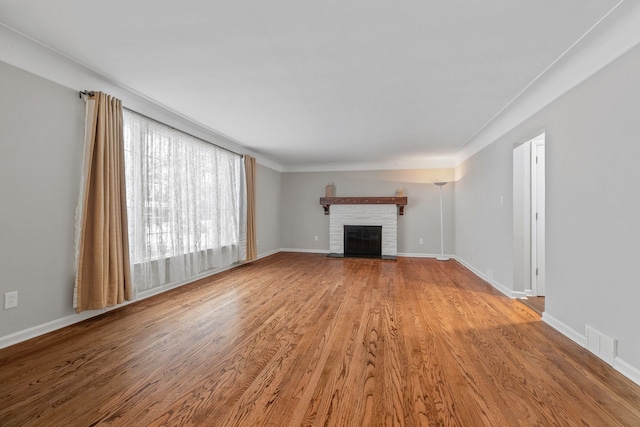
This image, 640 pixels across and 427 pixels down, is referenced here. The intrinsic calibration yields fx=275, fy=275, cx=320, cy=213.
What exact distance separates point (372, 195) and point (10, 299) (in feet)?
20.5

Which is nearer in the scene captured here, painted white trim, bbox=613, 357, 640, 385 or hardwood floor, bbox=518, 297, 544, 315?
painted white trim, bbox=613, 357, 640, 385

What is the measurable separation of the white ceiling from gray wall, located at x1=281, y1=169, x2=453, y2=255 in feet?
10.3

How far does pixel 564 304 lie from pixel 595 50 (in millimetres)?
2059

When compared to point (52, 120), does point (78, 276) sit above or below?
below

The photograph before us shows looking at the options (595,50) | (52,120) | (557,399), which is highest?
(595,50)

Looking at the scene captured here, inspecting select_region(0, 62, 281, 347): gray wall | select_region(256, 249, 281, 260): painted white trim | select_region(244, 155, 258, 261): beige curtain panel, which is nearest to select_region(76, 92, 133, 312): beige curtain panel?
select_region(0, 62, 281, 347): gray wall

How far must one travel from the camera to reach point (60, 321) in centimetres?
246

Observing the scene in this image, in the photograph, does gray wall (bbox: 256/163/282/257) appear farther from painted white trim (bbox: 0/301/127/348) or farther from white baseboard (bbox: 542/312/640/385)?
white baseboard (bbox: 542/312/640/385)

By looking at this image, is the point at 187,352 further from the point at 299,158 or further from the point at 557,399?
the point at 299,158

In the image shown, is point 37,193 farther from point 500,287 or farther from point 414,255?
point 414,255

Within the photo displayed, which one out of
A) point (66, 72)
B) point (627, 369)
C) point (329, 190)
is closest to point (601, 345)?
point (627, 369)

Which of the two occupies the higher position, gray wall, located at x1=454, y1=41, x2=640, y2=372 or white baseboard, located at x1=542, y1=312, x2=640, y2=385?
gray wall, located at x1=454, y1=41, x2=640, y2=372

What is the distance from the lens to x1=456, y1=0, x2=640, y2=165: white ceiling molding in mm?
1754

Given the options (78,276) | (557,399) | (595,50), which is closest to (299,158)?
(78,276)
